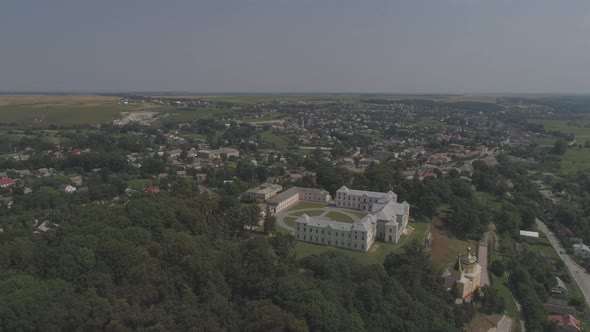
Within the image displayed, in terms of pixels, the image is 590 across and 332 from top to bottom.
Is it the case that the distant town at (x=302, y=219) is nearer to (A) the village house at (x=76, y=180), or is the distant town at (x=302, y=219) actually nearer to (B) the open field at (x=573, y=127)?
(A) the village house at (x=76, y=180)

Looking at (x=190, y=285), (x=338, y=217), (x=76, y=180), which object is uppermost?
(x=190, y=285)

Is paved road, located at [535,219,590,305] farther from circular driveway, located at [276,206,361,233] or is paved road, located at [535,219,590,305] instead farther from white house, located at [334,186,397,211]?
circular driveway, located at [276,206,361,233]

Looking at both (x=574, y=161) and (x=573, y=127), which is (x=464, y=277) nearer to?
(x=574, y=161)

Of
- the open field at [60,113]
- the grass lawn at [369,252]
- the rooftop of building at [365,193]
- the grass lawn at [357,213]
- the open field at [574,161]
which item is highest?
the open field at [60,113]

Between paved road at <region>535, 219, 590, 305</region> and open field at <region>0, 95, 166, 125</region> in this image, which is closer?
paved road at <region>535, 219, 590, 305</region>

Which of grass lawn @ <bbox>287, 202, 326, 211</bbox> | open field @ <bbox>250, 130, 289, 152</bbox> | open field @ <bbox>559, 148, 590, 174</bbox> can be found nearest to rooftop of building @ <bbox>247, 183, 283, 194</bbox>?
grass lawn @ <bbox>287, 202, 326, 211</bbox>

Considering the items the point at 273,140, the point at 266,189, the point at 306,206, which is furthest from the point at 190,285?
the point at 273,140

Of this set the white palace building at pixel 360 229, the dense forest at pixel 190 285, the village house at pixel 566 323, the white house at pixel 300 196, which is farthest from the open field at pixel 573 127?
the dense forest at pixel 190 285
